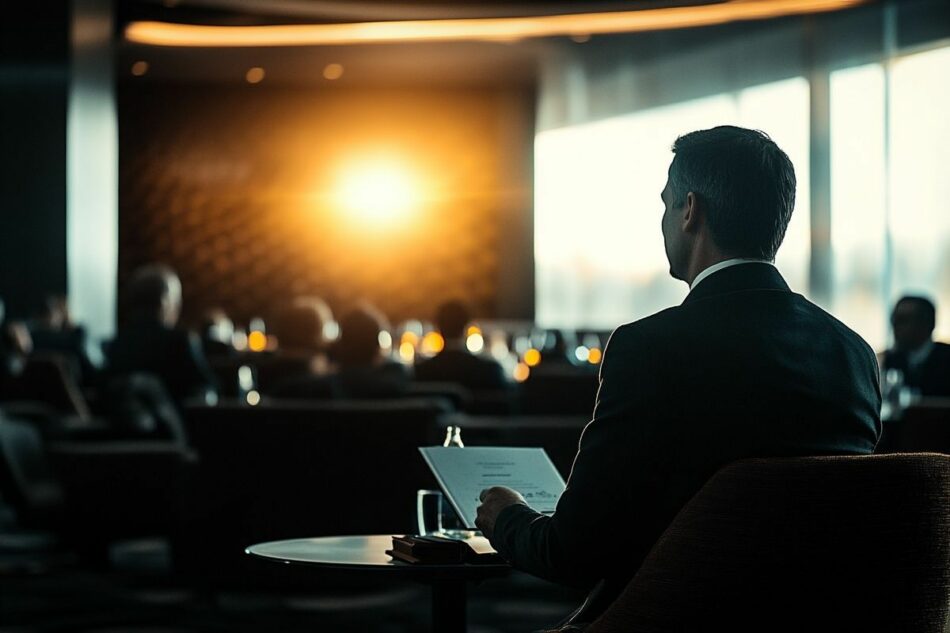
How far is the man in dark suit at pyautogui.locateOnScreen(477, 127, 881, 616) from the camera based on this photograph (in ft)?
5.81

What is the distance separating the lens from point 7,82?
12219mm

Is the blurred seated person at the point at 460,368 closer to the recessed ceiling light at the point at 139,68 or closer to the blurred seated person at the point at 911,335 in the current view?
the blurred seated person at the point at 911,335

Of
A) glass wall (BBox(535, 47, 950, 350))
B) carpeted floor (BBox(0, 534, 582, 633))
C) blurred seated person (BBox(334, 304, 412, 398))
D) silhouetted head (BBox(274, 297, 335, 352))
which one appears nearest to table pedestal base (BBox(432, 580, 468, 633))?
carpeted floor (BBox(0, 534, 582, 633))

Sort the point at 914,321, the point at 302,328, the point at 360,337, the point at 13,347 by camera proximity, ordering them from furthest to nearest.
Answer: the point at 13,347, the point at 302,328, the point at 914,321, the point at 360,337

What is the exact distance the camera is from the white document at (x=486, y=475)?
2.18 meters

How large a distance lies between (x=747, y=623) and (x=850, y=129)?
9.96 metres

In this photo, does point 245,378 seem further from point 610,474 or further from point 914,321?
point 610,474

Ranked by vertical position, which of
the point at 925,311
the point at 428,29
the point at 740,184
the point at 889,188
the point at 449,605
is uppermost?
the point at 428,29

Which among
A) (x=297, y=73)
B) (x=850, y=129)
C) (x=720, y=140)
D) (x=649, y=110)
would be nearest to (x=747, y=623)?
(x=720, y=140)

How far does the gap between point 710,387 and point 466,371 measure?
226 inches

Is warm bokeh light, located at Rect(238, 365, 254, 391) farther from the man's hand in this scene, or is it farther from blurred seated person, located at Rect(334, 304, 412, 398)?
the man's hand

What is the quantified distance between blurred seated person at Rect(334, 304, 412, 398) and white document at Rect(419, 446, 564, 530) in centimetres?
336

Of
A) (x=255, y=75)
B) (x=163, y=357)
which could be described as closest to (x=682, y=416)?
(x=163, y=357)

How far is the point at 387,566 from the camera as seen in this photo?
2.08m
